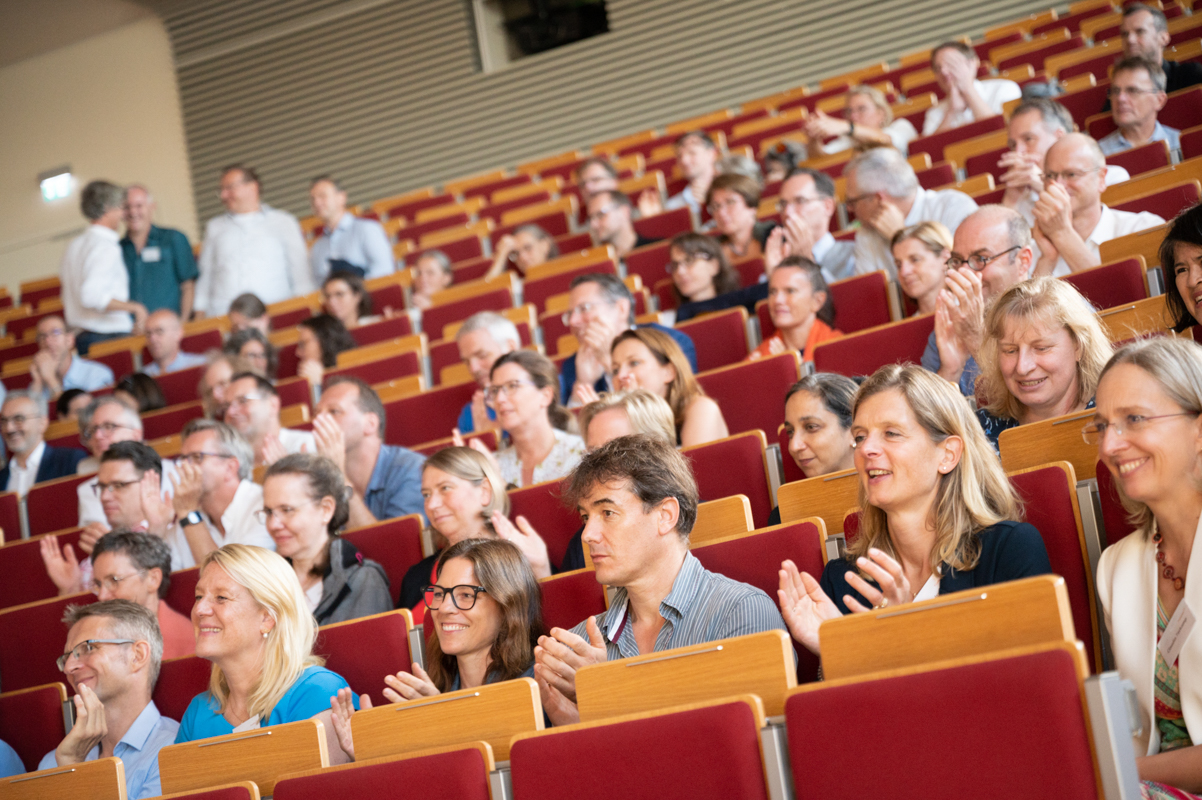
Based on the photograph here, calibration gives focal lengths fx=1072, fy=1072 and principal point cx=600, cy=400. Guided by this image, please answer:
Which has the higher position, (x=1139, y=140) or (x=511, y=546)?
(x=1139, y=140)

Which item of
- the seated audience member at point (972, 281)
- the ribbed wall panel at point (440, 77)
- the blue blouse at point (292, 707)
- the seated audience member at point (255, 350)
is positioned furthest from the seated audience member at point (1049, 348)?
the ribbed wall panel at point (440, 77)

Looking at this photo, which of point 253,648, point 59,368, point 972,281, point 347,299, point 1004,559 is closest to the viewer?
point 1004,559

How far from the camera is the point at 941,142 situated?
15.6 ft

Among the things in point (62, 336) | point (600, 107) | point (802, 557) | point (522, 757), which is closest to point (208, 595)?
point (522, 757)

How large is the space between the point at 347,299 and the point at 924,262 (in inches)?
109

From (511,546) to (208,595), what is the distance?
0.62 metres

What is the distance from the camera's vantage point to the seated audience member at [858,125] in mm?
4863

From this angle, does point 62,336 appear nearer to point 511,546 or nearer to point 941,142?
point 511,546

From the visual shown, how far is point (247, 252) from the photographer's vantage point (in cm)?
547

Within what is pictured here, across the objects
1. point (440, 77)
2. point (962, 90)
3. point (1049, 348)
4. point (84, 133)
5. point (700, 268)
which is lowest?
point (1049, 348)

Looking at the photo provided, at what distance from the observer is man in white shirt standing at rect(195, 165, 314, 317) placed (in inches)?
215

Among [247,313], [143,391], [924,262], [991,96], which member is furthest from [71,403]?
[991,96]

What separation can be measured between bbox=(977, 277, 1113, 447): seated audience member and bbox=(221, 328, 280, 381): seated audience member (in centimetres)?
318

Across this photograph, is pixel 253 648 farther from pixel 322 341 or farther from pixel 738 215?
pixel 738 215
